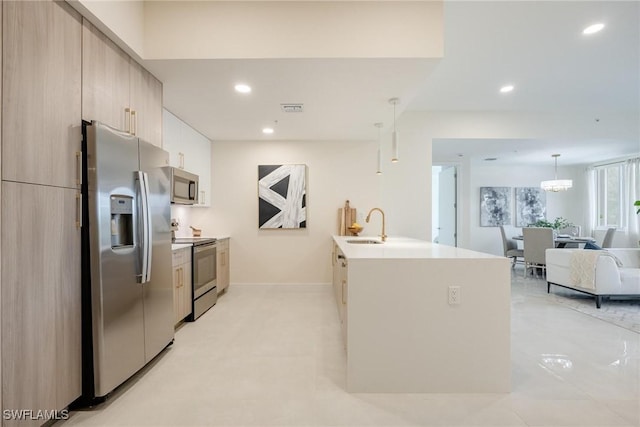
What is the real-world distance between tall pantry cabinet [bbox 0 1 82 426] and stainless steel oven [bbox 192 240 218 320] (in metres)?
1.62

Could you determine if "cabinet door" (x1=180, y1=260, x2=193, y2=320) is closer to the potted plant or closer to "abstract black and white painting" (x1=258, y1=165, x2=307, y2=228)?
"abstract black and white painting" (x1=258, y1=165, x2=307, y2=228)

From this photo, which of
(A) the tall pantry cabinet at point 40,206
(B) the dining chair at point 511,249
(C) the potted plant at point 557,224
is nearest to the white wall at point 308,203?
(A) the tall pantry cabinet at point 40,206

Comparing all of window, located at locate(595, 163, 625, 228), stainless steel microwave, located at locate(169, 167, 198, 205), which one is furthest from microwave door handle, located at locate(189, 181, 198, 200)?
window, located at locate(595, 163, 625, 228)

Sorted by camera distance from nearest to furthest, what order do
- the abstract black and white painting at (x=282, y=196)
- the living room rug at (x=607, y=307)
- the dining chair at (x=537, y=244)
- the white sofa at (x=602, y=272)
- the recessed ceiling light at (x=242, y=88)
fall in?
the recessed ceiling light at (x=242, y=88), the living room rug at (x=607, y=307), the white sofa at (x=602, y=272), the abstract black and white painting at (x=282, y=196), the dining chair at (x=537, y=244)

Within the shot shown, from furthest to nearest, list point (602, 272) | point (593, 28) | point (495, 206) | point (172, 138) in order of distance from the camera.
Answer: point (495, 206) → point (602, 272) → point (172, 138) → point (593, 28)

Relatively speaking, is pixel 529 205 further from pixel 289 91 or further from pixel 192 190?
pixel 192 190

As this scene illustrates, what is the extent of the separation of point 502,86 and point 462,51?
4.01 ft

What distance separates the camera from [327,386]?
2.04 metres

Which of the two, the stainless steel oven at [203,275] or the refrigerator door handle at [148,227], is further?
the stainless steel oven at [203,275]

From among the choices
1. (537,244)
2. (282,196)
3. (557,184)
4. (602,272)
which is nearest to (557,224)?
(557,184)

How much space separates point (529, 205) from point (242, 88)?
25.9 ft

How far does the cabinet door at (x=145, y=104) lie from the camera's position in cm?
230

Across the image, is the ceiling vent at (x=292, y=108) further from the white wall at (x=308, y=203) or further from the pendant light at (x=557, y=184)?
the pendant light at (x=557, y=184)

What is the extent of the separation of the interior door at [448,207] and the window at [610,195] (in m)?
4.08
